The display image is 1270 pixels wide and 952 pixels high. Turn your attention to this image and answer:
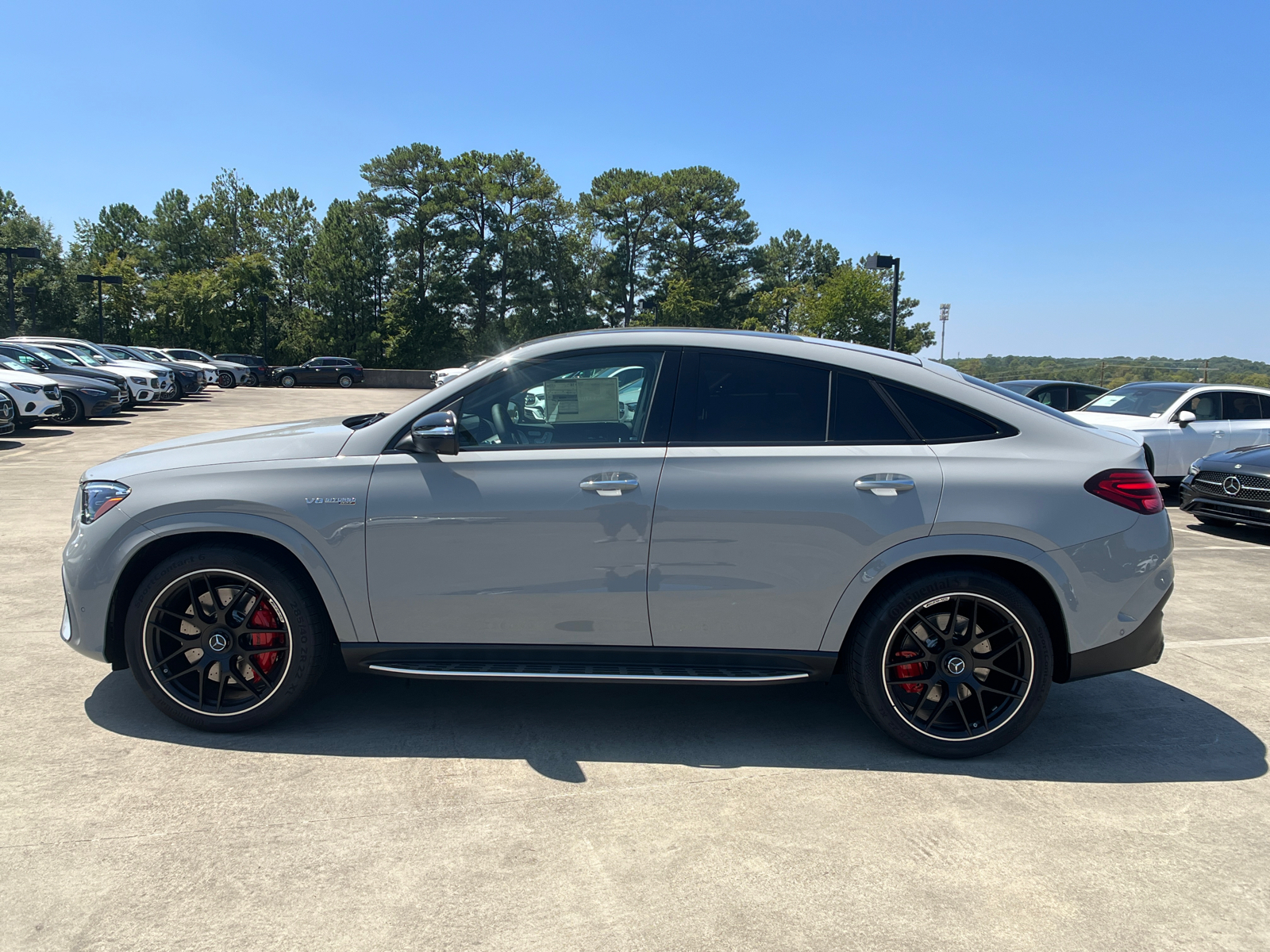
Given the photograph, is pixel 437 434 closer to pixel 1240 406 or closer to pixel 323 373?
pixel 1240 406

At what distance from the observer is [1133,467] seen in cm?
369

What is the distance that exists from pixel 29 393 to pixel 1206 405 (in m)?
20.1

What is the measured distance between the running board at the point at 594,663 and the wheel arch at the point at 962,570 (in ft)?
0.64

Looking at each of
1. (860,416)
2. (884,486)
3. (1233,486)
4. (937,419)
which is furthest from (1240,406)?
(884,486)

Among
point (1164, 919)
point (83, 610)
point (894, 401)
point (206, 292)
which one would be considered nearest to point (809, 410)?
point (894, 401)

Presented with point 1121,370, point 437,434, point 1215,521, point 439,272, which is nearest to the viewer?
point 437,434

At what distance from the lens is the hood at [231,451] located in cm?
382

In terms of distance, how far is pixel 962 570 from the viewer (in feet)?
12.0

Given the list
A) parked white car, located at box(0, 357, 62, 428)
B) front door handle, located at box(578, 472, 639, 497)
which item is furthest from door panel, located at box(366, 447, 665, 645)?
parked white car, located at box(0, 357, 62, 428)

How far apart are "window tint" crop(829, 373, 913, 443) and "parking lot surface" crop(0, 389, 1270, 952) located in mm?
1350

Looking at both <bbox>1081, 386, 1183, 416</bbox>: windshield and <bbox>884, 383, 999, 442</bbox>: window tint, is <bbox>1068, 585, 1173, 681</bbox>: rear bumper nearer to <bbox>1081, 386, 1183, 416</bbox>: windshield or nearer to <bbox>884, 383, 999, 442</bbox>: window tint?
<bbox>884, 383, 999, 442</bbox>: window tint

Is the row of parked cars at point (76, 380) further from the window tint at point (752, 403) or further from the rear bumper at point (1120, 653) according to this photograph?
the rear bumper at point (1120, 653)

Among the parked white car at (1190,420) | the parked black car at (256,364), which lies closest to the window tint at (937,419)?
the parked white car at (1190,420)

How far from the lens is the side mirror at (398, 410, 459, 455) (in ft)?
11.8
